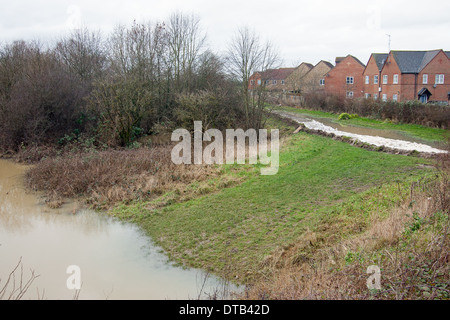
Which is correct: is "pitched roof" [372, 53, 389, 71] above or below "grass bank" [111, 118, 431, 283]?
above

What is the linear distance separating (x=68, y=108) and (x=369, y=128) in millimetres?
19291

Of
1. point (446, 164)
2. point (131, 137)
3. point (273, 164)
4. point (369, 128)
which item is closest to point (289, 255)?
point (446, 164)

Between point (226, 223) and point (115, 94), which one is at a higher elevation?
point (115, 94)

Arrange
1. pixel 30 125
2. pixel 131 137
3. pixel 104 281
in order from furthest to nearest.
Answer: pixel 131 137 → pixel 30 125 → pixel 104 281

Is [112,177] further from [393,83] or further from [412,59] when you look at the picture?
[412,59]

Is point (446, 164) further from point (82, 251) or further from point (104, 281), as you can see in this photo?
point (82, 251)

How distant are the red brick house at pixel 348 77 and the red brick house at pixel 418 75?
5778 millimetres

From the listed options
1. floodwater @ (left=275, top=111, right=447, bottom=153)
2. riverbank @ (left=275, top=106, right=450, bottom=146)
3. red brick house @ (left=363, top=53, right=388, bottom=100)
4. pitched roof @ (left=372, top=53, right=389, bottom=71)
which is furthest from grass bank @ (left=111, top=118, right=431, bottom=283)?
pitched roof @ (left=372, top=53, right=389, bottom=71)

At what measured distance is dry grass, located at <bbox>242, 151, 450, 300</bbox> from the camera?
461 centimetres

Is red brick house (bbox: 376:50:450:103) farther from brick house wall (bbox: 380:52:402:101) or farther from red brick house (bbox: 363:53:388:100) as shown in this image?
red brick house (bbox: 363:53:388:100)

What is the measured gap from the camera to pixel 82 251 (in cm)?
870

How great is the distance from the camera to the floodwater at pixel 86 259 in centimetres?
684

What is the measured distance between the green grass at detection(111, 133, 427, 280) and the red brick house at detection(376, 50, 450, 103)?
2892 centimetres
